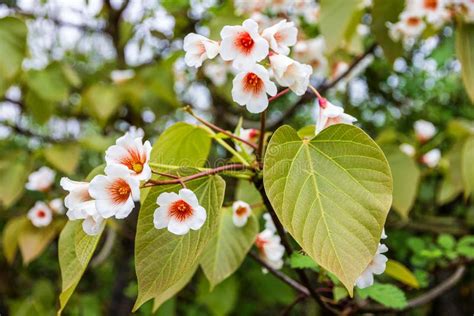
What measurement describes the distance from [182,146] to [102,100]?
96 centimetres

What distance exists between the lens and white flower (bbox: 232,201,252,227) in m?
0.78

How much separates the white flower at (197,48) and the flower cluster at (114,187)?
0.12 metres

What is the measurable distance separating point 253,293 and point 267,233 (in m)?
1.05

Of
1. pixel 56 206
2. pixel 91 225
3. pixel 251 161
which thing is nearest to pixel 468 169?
pixel 251 161

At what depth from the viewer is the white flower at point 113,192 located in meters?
0.50

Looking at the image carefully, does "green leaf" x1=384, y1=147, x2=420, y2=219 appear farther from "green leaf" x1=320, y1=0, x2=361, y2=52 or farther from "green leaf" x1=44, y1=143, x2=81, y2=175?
"green leaf" x1=44, y1=143, x2=81, y2=175

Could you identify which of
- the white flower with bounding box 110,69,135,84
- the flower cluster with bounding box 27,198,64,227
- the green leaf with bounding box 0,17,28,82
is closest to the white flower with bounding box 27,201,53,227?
the flower cluster with bounding box 27,198,64,227

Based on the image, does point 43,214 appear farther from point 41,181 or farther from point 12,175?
point 12,175

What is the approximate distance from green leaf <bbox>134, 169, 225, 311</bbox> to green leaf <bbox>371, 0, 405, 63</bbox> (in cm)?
83

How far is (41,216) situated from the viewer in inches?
51.9

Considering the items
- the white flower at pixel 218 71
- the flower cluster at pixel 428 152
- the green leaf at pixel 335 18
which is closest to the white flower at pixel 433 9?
the green leaf at pixel 335 18

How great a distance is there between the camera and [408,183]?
Result: 4.28 feet

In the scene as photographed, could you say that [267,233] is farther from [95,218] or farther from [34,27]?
[34,27]

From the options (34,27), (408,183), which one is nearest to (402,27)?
(408,183)
